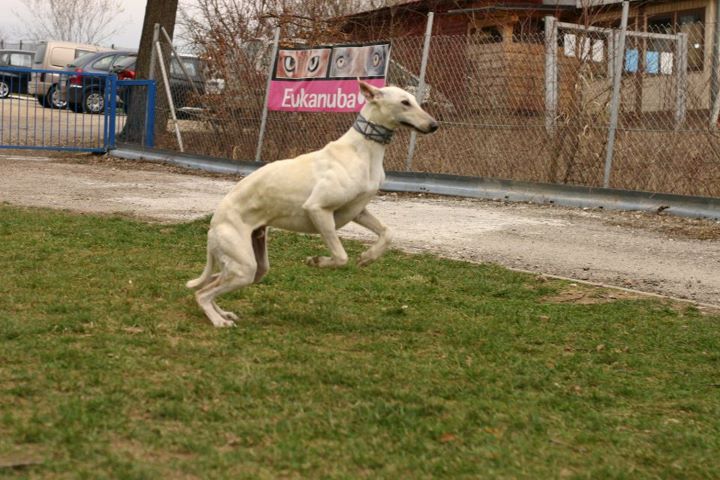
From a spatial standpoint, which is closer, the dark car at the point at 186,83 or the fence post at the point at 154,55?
the dark car at the point at 186,83

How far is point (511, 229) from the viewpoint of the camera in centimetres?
1099

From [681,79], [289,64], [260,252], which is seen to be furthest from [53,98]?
[260,252]

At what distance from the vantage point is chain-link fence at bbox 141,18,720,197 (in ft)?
39.7

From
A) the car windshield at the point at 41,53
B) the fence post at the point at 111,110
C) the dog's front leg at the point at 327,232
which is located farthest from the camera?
the car windshield at the point at 41,53

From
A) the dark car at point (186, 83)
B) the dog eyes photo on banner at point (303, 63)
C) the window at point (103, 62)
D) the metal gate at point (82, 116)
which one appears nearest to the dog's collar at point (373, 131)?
the dog eyes photo on banner at point (303, 63)

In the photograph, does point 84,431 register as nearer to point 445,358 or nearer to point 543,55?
point 445,358

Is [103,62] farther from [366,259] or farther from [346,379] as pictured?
[346,379]

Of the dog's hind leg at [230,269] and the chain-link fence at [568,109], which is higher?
the chain-link fence at [568,109]

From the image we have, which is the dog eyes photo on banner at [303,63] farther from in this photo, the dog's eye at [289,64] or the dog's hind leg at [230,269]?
the dog's hind leg at [230,269]

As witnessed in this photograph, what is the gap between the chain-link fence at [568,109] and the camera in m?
12.1

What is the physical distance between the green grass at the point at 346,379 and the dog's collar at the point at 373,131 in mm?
1110

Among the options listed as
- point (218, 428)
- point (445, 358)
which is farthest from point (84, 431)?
point (445, 358)

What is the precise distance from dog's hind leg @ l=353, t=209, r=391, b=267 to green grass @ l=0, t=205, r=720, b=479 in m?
0.40

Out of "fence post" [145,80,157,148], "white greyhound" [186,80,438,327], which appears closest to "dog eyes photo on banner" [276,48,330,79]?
"fence post" [145,80,157,148]
